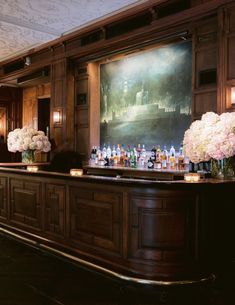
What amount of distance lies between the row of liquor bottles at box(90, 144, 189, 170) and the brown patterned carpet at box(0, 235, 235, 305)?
2231 mm

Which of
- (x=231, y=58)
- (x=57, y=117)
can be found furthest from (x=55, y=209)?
(x=57, y=117)

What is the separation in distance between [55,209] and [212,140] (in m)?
1.91

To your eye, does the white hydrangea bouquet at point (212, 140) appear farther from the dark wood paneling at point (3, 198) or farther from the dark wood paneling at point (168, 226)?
the dark wood paneling at point (3, 198)

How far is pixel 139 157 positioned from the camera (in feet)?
20.7

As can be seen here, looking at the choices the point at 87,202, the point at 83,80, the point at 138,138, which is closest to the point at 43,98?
the point at 83,80

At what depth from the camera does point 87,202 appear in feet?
12.3

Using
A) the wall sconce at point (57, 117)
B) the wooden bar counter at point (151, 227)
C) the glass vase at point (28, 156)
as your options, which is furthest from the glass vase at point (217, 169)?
the wall sconce at point (57, 117)

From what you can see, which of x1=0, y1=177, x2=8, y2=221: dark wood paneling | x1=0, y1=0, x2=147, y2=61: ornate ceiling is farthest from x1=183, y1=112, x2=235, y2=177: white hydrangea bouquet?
x1=0, y1=177, x2=8, y2=221: dark wood paneling

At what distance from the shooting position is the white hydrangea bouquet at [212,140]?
3.61 metres

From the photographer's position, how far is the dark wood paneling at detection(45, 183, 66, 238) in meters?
4.13

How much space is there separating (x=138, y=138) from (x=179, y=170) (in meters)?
1.40

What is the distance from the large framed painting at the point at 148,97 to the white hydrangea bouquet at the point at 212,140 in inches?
70.9

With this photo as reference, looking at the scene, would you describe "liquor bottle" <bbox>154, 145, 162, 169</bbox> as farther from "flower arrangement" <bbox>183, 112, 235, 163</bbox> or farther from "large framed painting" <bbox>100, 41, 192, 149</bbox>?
"flower arrangement" <bbox>183, 112, 235, 163</bbox>

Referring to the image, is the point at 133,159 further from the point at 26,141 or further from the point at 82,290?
the point at 82,290
